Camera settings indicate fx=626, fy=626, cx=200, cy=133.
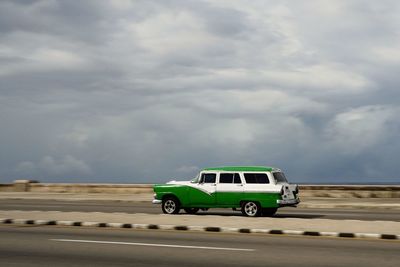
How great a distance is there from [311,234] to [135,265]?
6283mm

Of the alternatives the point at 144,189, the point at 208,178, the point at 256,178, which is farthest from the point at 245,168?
the point at 144,189

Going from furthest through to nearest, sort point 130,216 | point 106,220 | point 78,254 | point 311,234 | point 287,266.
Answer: point 130,216 < point 106,220 < point 311,234 < point 78,254 < point 287,266

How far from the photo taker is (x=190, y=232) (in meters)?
17.2

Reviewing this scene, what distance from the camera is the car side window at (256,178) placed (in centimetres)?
2350

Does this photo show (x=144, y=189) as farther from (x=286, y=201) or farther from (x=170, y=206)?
(x=286, y=201)

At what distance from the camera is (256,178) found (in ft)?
77.4

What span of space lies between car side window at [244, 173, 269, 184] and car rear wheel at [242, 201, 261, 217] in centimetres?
80

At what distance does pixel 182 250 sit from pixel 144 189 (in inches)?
1269

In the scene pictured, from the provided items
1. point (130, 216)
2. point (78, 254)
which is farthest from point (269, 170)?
point (78, 254)

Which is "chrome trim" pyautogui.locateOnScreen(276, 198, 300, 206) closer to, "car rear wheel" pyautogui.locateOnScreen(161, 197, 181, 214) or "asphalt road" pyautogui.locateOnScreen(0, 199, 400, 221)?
"asphalt road" pyautogui.locateOnScreen(0, 199, 400, 221)

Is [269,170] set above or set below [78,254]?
above

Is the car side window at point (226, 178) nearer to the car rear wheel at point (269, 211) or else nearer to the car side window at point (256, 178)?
the car side window at point (256, 178)

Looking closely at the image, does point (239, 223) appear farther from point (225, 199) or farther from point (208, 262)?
point (208, 262)

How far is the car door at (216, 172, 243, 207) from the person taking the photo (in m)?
23.7
